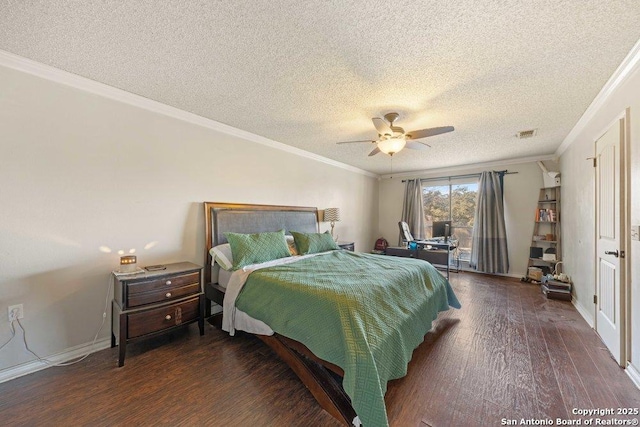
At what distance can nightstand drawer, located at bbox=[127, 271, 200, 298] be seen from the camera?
7.02 feet

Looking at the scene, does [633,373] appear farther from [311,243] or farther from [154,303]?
[154,303]

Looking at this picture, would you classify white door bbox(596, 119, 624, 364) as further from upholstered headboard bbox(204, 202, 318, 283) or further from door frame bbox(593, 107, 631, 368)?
upholstered headboard bbox(204, 202, 318, 283)

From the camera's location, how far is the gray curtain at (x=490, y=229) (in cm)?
504

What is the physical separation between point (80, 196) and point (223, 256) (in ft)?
4.51

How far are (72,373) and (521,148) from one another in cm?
632

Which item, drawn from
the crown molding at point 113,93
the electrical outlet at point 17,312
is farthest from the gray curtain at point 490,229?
the electrical outlet at point 17,312

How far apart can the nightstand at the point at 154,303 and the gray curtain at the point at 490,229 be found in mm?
5326

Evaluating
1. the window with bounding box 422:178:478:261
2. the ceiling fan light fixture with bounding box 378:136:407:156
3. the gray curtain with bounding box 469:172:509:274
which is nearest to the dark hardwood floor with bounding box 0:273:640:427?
the ceiling fan light fixture with bounding box 378:136:407:156

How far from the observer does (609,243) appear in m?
2.27

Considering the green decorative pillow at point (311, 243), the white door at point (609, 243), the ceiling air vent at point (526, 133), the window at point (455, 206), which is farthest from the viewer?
the window at point (455, 206)

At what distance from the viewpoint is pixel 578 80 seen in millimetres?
2156

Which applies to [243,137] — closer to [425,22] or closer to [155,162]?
[155,162]

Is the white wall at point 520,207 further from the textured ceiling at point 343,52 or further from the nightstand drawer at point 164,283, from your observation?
the nightstand drawer at point 164,283

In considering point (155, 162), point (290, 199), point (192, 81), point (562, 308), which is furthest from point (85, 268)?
point (562, 308)
